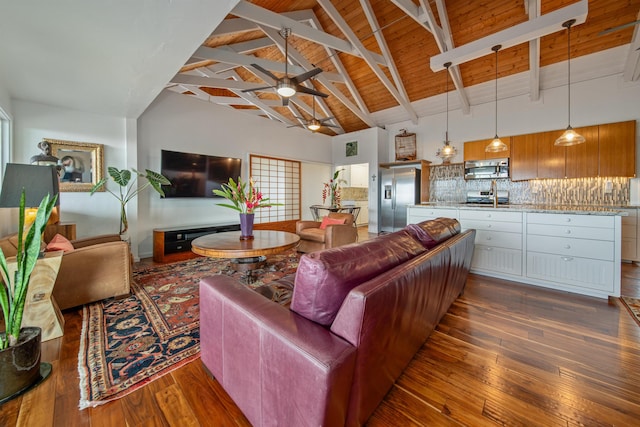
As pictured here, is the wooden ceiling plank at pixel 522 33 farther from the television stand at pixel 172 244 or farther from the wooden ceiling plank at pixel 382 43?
the television stand at pixel 172 244

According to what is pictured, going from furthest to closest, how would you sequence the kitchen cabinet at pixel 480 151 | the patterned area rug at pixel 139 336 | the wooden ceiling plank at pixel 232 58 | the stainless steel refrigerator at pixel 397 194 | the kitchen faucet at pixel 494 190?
the stainless steel refrigerator at pixel 397 194, the kitchen faucet at pixel 494 190, the kitchen cabinet at pixel 480 151, the wooden ceiling plank at pixel 232 58, the patterned area rug at pixel 139 336

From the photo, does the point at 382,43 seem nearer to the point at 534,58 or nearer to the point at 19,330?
the point at 534,58

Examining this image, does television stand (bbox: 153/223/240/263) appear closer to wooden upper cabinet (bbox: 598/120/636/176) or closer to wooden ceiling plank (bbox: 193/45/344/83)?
wooden ceiling plank (bbox: 193/45/344/83)

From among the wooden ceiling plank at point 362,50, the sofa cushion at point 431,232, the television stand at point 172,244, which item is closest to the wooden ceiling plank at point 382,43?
the wooden ceiling plank at point 362,50

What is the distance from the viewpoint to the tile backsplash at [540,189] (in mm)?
4414

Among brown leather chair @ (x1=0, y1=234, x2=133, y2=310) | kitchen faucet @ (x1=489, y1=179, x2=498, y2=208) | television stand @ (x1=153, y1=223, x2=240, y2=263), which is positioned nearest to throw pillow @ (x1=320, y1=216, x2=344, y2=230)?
television stand @ (x1=153, y1=223, x2=240, y2=263)

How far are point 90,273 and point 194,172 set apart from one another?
9.42 feet

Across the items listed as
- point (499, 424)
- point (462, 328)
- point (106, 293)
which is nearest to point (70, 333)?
point (106, 293)

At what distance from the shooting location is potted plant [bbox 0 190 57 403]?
4.19 ft

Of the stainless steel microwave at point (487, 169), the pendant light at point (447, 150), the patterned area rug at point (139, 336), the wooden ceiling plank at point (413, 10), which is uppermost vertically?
the wooden ceiling plank at point (413, 10)

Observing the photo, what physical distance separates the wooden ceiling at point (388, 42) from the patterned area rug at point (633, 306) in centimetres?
371

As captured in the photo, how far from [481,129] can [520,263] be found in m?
3.94

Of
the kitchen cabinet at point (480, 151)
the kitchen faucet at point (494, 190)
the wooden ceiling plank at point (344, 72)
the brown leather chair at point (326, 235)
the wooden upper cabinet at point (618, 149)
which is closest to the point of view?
the brown leather chair at point (326, 235)

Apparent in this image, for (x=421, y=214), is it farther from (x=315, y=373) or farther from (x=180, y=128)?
(x=180, y=128)
